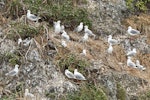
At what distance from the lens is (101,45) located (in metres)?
12.8

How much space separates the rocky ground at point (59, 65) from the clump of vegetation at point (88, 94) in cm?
11

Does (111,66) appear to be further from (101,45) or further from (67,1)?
(67,1)

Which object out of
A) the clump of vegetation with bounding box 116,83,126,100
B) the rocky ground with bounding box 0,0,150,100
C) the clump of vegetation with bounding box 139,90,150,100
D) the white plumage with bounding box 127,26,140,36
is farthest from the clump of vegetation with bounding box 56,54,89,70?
the white plumage with bounding box 127,26,140,36

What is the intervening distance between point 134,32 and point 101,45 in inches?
33.8

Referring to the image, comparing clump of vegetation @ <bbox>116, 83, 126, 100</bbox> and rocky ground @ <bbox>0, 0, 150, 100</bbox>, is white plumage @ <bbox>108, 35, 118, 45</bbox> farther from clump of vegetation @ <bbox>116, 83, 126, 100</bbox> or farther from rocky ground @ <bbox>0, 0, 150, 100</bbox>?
clump of vegetation @ <bbox>116, 83, 126, 100</bbox>

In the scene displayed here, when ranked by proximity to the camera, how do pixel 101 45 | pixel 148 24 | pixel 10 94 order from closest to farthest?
pixel 10 94 → pixel 101 45 → pixel 148 24

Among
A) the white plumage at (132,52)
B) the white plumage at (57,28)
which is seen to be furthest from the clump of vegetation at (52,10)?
the white plumage at (132,52)

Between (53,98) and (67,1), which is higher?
(67,1)

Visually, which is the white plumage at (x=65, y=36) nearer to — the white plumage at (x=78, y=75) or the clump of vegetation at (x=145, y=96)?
Result: the white plumage at (x=78, y=75)

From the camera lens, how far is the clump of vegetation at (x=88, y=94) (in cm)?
1102

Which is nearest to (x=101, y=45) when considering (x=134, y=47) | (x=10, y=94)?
(x=134, y=47)

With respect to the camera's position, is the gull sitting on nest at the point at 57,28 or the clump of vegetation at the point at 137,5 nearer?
the gull sitting on nest at the point at 57,28

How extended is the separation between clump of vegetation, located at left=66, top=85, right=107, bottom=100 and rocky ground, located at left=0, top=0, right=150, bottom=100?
0.36 ft

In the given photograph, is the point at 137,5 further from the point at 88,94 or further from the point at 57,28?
the point at 88,94
